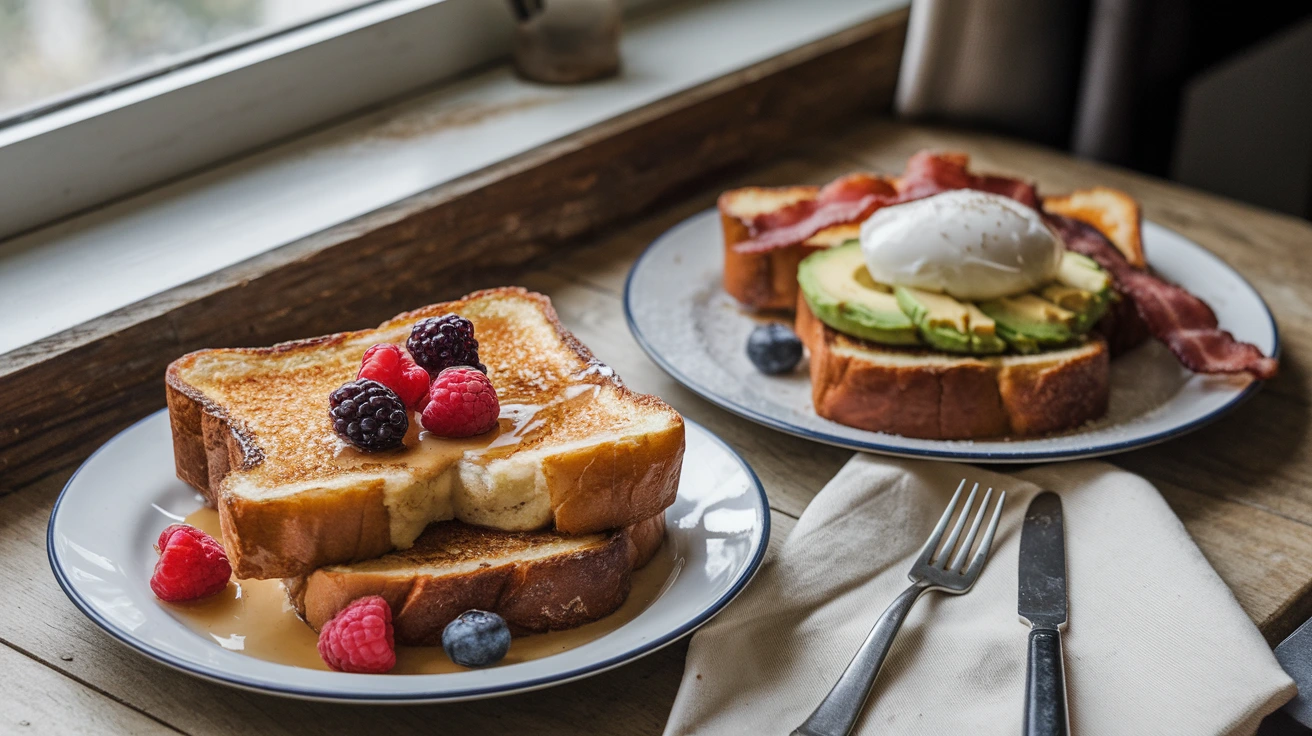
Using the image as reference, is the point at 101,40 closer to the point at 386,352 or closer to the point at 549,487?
the point at 386,352

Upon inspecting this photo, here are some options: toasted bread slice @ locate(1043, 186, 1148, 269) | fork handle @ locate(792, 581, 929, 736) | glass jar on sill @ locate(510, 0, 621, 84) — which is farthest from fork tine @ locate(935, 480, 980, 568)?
glass jar on sill @ locate(510, 0, 621, 84)

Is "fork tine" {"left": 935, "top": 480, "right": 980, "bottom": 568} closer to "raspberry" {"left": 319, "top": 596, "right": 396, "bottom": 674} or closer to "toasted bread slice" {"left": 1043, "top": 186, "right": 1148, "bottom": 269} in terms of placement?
"raspberry" {"left": 319, "top": 596, "right": 396, "bottom": 674}

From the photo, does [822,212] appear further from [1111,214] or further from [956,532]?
[956,532]

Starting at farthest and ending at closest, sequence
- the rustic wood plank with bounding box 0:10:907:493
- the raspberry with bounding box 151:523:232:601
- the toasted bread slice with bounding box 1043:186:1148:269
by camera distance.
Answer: the toasted bread slice with bounding box 1043:186:1148:269 → the rustic wood plank with bounding box 0:10:907:493 → the raspberry with bounding box 151:523:232:601

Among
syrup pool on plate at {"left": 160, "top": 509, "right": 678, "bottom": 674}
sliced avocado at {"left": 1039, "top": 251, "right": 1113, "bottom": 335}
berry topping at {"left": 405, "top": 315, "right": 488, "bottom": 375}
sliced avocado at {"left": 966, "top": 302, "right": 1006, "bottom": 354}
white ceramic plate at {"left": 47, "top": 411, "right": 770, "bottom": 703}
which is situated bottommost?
syrup pool on plate at {"left": 160, "top": 509, "right": 678, "bottom": 674}

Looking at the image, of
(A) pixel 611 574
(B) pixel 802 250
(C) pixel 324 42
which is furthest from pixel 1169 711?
(C) pixel 324 42
